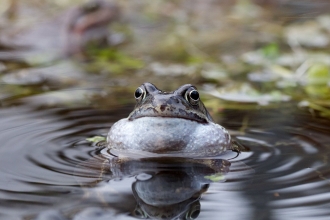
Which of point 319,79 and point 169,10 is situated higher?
point 169,10

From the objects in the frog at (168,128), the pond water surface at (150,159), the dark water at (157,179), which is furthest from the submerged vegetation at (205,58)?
the frog at (168,128)

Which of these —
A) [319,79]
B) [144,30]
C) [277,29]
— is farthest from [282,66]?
[144,30]

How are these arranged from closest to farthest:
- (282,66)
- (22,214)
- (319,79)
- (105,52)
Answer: (22,214) → (319,79) → (282,66) → (105,52)

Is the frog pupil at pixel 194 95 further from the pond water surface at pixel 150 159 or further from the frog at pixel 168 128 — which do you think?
the pond water surface at pixel 150 159

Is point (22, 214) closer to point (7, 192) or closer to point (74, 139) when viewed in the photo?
point (7, 192)

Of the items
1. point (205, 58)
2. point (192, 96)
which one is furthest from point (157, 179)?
point (205, 58)

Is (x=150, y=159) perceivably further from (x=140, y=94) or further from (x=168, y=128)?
(x=140, y=94)
